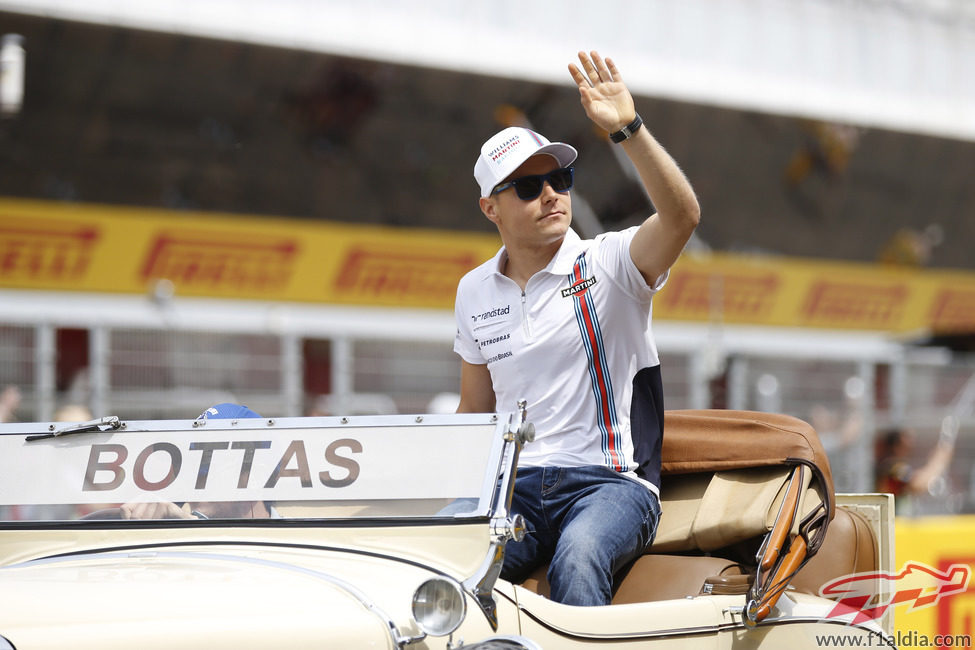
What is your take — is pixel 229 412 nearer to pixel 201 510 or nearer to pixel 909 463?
pixel 201 510

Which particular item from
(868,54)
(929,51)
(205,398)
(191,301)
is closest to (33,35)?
(191,301)

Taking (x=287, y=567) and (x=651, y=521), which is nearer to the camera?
(x=287, y=567)

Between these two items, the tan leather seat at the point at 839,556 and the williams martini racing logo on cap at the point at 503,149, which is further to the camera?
the williams martini racing logo on cap at the point at 503,149

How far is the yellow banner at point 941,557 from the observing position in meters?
6.64

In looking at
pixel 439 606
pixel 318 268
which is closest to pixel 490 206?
pixel 439 606

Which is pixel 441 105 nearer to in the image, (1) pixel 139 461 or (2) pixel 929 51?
(2) pixel 929 51

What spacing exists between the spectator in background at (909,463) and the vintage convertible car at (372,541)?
5450 millimetres

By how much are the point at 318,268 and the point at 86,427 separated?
29.2 ft

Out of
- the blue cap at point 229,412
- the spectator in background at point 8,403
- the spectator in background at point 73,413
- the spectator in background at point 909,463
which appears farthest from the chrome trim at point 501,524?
the spectator in background at point 909,463

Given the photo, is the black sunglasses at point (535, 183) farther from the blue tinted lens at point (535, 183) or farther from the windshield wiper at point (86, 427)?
the windshield wiper at point (86, 427)

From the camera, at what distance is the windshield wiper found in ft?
11.5

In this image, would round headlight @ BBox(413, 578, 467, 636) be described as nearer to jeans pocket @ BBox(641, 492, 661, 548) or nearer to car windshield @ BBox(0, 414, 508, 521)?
car windshield @ BBox(0, 414, 508, 521)

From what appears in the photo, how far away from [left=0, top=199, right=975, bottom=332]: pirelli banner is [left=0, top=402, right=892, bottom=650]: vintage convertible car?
7887mm

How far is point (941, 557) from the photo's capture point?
23.1 ft
